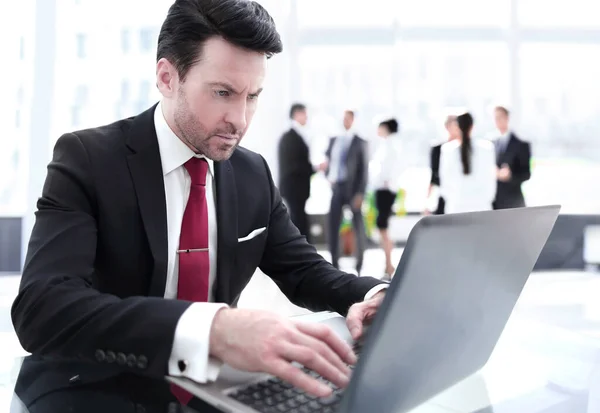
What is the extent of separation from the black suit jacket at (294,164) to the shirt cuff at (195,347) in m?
3.96

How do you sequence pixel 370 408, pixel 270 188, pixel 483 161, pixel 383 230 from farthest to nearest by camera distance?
pixel 383 230 → pixel 483 161 → pixel 270 188 → pixel 370 408

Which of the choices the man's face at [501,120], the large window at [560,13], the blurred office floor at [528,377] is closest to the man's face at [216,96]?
the blurred office floor at [528,377]

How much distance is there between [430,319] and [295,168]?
163 inches

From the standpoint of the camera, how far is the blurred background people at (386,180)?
186 inches

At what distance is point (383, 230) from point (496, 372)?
12.9ft

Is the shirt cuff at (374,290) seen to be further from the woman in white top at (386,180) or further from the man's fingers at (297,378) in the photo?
the woman in white top at (386,180)

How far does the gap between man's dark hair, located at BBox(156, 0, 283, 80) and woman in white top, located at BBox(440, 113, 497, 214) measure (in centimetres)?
307

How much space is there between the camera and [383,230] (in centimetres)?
472

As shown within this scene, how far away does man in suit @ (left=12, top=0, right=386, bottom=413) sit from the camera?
70 cm

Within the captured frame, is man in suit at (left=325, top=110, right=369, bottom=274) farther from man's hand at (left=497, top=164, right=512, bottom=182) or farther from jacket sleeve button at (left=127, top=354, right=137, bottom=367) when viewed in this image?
jacket sleeve button at (left=127, top=354, right=137, bottom=367)

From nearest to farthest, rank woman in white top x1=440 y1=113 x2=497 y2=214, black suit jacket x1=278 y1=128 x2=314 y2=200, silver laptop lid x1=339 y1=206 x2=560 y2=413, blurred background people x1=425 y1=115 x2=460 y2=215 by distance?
silver laptop lid x1=339 y1=206 x2=560 y2=413 → woman in white top x1=440 y1=113 x2=497 y2=214 → blurred background people x1=425 y1=115 x2=460 y2=215 → black suit jacket x1=278 y1=128 x2=314 y2=200

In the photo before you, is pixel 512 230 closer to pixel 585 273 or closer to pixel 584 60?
pixel 585 273

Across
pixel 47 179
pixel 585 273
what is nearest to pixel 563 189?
pixel 585 273

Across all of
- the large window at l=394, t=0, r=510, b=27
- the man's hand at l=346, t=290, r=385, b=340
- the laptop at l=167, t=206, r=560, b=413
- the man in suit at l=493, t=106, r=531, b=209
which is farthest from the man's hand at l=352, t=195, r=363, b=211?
the laptop at l=167, t=206, r=560, b=413
